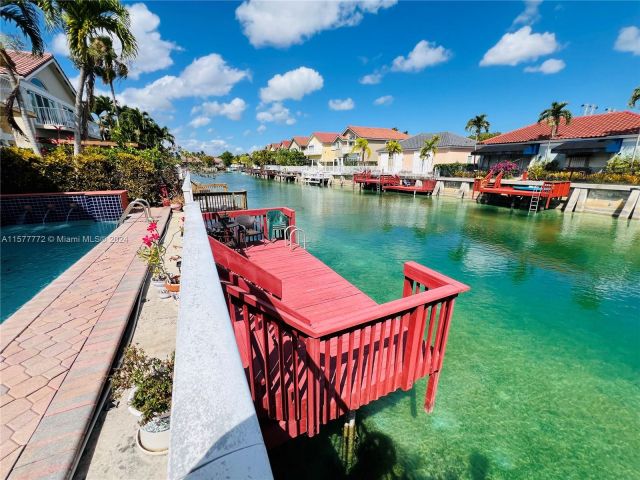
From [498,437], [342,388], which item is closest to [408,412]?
[498,437]

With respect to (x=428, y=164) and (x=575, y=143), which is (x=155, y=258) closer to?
(x=575, y=143)

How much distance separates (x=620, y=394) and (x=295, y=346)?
5.18m

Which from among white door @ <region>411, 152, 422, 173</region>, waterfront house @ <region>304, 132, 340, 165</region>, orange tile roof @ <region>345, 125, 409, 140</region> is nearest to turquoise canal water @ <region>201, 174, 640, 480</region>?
white door @ <region>411, 152, 422, 173</region>

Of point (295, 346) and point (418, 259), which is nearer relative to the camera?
point (295, 346)

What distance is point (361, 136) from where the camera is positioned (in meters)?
50.6

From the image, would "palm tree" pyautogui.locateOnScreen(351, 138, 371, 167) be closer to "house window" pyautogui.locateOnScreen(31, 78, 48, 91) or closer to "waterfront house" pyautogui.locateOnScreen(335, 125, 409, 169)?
"waterfront house" pyautogui.locateOnScreen(335, 125, 409, 169)

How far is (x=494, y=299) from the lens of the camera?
23.7ft

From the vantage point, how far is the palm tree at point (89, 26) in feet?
39.1

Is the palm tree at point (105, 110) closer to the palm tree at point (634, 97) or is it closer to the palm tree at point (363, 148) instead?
the palm tree at point (363, 148)

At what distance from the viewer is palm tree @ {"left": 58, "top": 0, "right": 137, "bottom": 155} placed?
39.1ft

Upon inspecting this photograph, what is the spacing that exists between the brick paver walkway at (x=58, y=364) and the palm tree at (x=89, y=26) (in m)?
12.3

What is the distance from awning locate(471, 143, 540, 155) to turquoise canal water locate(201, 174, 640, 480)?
2089 centimetres

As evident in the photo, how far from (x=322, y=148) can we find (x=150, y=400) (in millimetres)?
62269

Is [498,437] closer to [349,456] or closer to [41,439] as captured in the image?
[349,456]
